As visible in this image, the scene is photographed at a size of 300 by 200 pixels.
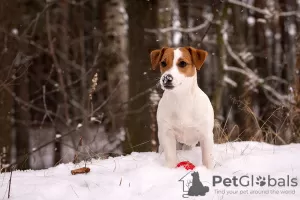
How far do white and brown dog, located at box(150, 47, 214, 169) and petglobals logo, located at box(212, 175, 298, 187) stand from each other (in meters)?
0.41

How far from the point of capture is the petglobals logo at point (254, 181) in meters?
2.96

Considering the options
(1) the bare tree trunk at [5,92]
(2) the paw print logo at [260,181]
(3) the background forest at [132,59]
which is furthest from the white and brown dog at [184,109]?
(1) the bare tree trunk at [5,92]

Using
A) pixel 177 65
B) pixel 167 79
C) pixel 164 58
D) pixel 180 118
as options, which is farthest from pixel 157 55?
pixel 180 118

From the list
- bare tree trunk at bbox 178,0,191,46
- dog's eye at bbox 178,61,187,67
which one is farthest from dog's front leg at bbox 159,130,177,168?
bare tree trunk at bbox 178,0,191,46

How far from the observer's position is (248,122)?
23.8 ft

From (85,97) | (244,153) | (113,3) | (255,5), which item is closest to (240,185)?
(244,153)

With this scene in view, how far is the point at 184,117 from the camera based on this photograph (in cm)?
346

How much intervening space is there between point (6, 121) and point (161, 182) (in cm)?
489

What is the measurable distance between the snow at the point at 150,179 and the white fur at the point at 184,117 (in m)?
0.19

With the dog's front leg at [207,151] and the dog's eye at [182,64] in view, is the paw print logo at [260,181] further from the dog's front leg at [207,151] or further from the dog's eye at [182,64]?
the dog's eye at [182,64]

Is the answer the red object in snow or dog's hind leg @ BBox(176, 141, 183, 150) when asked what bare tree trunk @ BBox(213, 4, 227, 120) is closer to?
dog's hind leg @ BBox(176, 141, 183, 150)

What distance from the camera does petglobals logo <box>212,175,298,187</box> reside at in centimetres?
296

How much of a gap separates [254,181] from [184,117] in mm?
808

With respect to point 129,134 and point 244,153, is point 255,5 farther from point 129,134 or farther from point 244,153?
point 244,153
